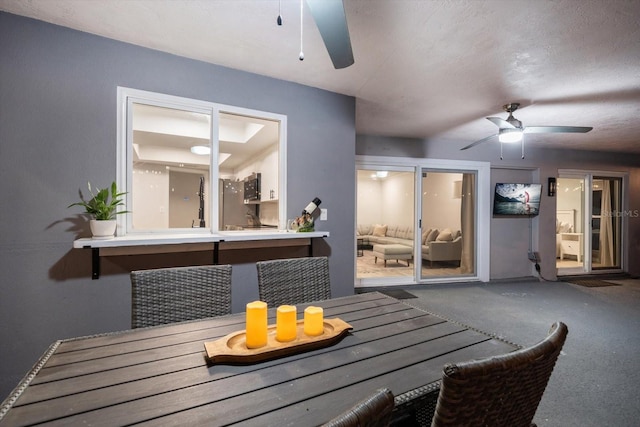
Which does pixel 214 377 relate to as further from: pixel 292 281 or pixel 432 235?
pixel 432 235

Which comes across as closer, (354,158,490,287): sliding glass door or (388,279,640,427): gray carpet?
(388,279,640,427): gray carpet

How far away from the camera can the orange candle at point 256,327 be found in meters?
1.06

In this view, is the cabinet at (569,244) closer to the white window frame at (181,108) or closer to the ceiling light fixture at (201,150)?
the white window frame at (181,108)

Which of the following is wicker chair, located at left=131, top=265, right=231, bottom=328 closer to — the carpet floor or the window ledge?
the window ledge

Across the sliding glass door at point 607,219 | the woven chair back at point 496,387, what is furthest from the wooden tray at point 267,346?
the sliding glass door at point 607,219

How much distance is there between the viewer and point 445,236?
5746 millimetres

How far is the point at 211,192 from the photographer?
2.57m

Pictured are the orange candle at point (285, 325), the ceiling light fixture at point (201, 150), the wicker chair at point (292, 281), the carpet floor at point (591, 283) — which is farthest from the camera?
the carpet floor at point (591, 283)

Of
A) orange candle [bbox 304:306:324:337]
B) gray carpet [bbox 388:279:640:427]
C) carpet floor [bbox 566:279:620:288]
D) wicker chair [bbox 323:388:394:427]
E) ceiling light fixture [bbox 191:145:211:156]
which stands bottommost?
gray carpet [bbox 388:279:640:427]

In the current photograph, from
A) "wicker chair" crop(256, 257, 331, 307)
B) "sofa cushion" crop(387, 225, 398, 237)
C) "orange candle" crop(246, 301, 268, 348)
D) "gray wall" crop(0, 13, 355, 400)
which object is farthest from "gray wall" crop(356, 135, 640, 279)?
"orange candle" crop(246, 301, 268, 348)

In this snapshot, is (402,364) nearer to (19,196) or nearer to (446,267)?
(19,196)

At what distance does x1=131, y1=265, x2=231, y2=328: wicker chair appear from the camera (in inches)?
55.9

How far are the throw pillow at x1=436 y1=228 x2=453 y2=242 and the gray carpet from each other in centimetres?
101

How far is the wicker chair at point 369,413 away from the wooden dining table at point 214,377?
0.32 m
